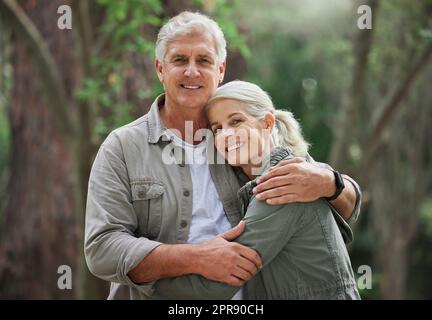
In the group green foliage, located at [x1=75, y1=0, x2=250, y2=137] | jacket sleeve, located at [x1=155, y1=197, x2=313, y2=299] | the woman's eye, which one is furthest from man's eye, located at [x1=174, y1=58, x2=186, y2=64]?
green foliage, located at [x1=75, y1=0, x2=250, y2=137]

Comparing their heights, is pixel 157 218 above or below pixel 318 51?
below

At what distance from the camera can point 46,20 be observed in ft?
25.1

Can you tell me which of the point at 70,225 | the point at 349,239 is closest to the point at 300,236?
the point at 349,239

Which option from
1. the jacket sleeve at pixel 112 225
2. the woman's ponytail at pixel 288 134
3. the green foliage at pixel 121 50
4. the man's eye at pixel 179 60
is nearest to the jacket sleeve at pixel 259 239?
the jacket sleeve at pixel 112 225

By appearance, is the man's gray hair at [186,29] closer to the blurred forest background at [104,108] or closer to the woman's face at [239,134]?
the woman's face at [239,134]

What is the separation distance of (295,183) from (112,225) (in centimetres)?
85

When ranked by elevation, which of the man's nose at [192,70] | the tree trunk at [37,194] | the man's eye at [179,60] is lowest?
the tree trunk at [37,194]

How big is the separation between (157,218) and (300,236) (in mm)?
678

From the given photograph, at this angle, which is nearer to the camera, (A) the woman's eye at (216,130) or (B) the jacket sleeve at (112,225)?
(B) the jacket sleeve at (112,225)

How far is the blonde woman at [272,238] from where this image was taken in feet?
9.63

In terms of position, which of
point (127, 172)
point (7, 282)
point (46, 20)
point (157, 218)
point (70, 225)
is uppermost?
point (46, 20)

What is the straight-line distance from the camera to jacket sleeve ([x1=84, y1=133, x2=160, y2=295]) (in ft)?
9.69

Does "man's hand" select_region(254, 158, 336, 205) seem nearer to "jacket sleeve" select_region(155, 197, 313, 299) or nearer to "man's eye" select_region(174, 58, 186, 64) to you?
"jacket sleeve" select_region(155, 197, 313, 299)

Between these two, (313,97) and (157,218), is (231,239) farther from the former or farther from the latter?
(313,97)
